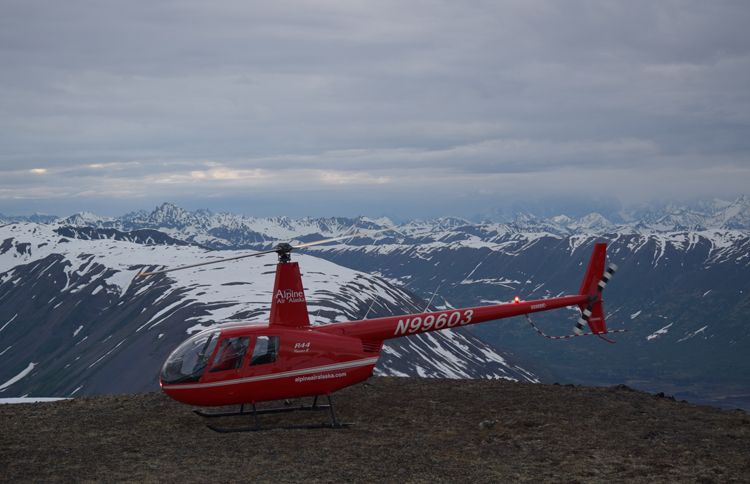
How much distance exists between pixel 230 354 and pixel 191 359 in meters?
1.29

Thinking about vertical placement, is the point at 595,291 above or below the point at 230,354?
above

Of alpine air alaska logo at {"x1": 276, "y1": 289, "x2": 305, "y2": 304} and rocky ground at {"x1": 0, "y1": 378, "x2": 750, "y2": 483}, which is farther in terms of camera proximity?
alpine air alaska logo at {"x1": 276, "y1": 289, "x2": 305, "y2": 304}

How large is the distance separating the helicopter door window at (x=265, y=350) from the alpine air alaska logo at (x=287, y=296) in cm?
153

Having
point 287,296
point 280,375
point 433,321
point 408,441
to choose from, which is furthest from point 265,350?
point 433,321

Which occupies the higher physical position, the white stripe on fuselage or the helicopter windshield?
the helicopter windshield

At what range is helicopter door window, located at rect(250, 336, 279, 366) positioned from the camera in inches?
922

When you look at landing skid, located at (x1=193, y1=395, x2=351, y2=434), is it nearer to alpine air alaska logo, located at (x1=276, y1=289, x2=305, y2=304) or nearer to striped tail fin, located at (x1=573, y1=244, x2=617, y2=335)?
alpine air alaska logo, located at (x1=276, y1=289, x2=305, y2=304)

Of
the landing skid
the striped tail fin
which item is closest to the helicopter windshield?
the landing skid

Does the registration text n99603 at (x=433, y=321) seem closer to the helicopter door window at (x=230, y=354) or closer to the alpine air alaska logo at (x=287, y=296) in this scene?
the alpine air alaska logo at (x=287, y=296)

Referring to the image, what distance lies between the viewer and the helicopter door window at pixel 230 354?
2306 cm

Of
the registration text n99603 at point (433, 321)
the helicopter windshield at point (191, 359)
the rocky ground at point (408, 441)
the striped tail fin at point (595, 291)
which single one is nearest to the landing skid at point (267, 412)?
the rocky ground at point (408, 441)

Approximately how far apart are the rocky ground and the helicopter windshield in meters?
1.68

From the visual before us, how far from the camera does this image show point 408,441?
68.6ft

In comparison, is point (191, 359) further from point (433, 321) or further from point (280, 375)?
point (433, 321)
